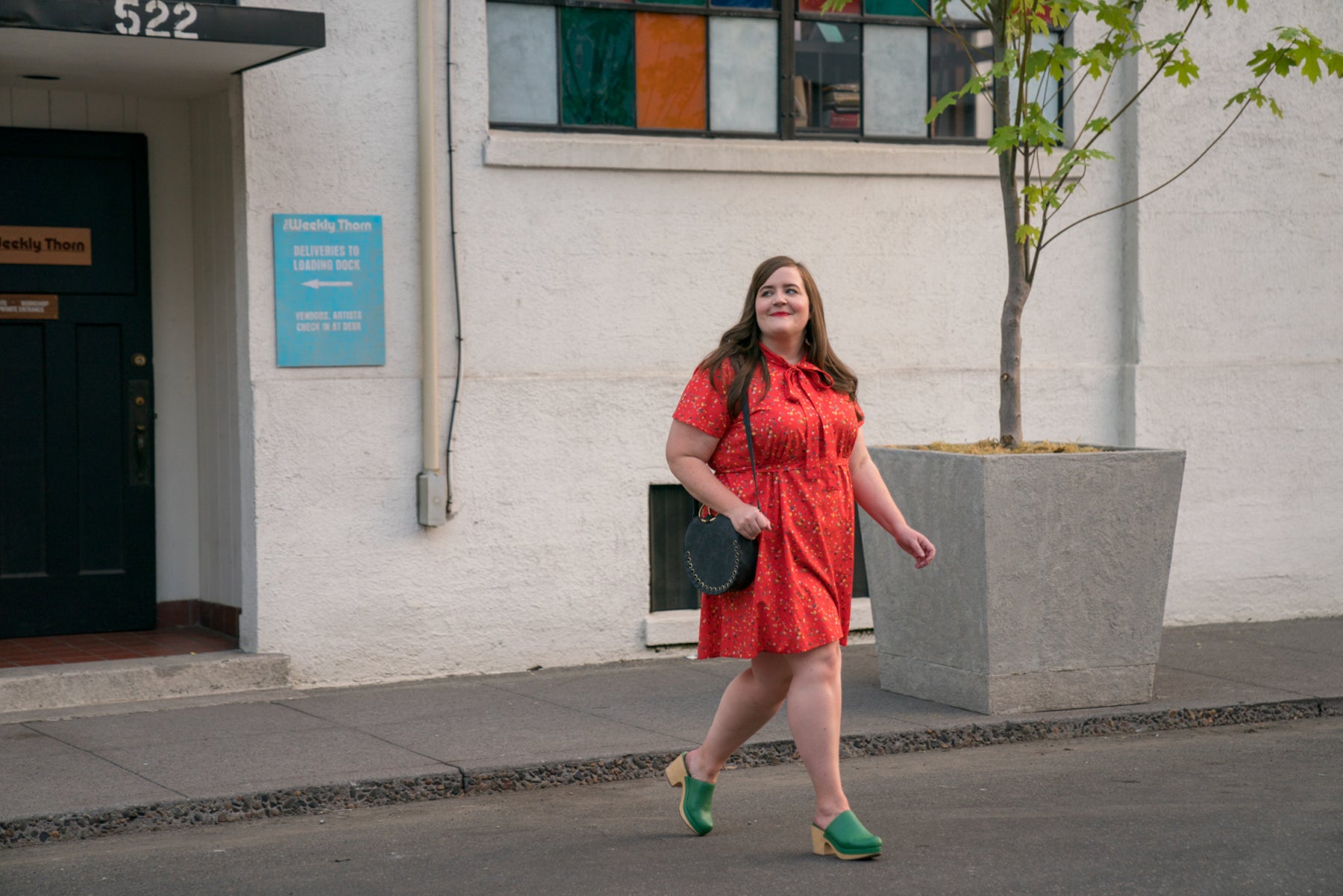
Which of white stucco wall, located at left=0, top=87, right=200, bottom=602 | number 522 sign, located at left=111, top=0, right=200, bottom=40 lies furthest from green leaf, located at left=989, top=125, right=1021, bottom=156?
white stucco wall, located at left=0, top=87, right=200, bottom=602

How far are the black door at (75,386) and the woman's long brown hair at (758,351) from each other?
14.7 feet

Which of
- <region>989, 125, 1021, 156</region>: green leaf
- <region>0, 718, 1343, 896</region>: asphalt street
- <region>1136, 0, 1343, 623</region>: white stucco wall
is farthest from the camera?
<region>1136, 0, 1343, 623</region>: white stucco wall

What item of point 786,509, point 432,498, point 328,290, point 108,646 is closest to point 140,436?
point 108,646

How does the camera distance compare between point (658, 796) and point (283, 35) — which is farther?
point (283, 35)

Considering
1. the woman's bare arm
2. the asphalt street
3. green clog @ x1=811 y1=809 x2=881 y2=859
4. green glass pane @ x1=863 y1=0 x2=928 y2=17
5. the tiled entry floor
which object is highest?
green glass pane @ x1=863 y1=0 x2=928 y2=17

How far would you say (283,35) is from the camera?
276 inches

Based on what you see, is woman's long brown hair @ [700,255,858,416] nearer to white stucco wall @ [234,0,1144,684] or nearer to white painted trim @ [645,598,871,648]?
white stucco wall @ [234,0,1144,684]

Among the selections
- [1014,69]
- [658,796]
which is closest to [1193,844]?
[658,796]

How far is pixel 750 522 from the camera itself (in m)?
4.94

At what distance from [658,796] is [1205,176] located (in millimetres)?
5828

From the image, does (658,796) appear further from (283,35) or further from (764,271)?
(283,35)

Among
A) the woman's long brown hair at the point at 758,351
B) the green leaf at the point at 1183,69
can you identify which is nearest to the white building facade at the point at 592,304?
the green leaf at the point at 1183,69

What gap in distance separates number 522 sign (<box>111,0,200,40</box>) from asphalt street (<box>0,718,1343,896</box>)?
3.31 m

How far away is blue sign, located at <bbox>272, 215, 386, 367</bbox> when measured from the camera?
7.95 m
